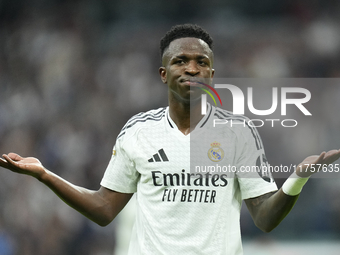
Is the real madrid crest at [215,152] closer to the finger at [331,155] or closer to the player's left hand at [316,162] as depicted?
the player's left hand at [316,162]

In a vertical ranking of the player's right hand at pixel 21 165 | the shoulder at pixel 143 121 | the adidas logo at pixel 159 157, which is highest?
the shoulder at pixel 143 121

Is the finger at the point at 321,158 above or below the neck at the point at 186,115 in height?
below

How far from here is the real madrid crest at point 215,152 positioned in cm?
241

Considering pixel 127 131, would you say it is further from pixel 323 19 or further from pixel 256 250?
pixel 323 19

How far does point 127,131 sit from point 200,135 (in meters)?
0.47

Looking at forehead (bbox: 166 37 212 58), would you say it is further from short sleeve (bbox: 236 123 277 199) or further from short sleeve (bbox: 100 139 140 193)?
short sleeve (bbox: 100 139 140 193)

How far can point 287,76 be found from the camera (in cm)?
584

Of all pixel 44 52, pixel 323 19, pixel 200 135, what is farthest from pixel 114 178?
pixel 323 19

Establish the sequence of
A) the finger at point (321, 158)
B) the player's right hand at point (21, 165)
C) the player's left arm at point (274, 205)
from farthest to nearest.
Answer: the player's right hand at point (21, 165) → the player's left arm at point (274, 205) → the finger at point (321, 158)

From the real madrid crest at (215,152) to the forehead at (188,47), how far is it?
22.0 inches

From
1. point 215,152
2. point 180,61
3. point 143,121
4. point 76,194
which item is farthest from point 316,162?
point 76,194

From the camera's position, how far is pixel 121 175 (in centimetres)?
255

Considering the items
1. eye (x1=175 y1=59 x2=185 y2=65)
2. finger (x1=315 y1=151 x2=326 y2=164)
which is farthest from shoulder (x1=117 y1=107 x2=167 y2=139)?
finger (x1=315 y1=151 x2=326 y2=164)

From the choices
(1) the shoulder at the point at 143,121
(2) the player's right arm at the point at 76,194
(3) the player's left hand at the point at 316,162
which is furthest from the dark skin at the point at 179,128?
(3) the player's left hand at the point at 316,162
